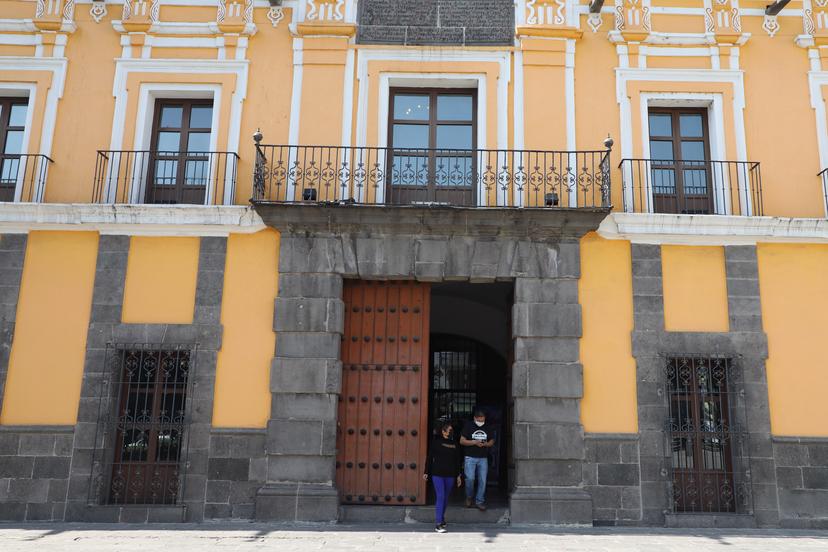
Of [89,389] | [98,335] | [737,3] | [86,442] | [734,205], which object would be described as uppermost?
[737,3]

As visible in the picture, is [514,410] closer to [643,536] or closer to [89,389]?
[643,536]

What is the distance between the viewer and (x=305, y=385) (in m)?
8.47

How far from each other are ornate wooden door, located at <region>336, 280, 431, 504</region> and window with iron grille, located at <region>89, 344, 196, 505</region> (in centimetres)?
189

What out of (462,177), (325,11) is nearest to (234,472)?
(462,177)

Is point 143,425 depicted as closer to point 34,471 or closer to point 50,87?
point 34,471

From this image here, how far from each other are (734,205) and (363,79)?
5.00 meters

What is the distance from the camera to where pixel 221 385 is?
8531 mm

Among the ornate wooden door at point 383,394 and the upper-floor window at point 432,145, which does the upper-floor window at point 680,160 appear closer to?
the upper-floor window at point 432,145

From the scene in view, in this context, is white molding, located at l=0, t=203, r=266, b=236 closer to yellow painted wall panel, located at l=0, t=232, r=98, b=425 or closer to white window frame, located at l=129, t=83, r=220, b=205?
yellow painted wall panel, located at l=0, t=232, r=98, b=425

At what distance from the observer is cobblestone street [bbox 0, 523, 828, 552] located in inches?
273

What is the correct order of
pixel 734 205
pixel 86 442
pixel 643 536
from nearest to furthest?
1. pixel 643 536
2. pixel 86 442
3. pixel 734 205

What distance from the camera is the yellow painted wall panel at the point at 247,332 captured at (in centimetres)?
848

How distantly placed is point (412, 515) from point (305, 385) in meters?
1.95

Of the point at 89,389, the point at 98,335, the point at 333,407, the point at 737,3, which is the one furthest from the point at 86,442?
the point at 737,3
